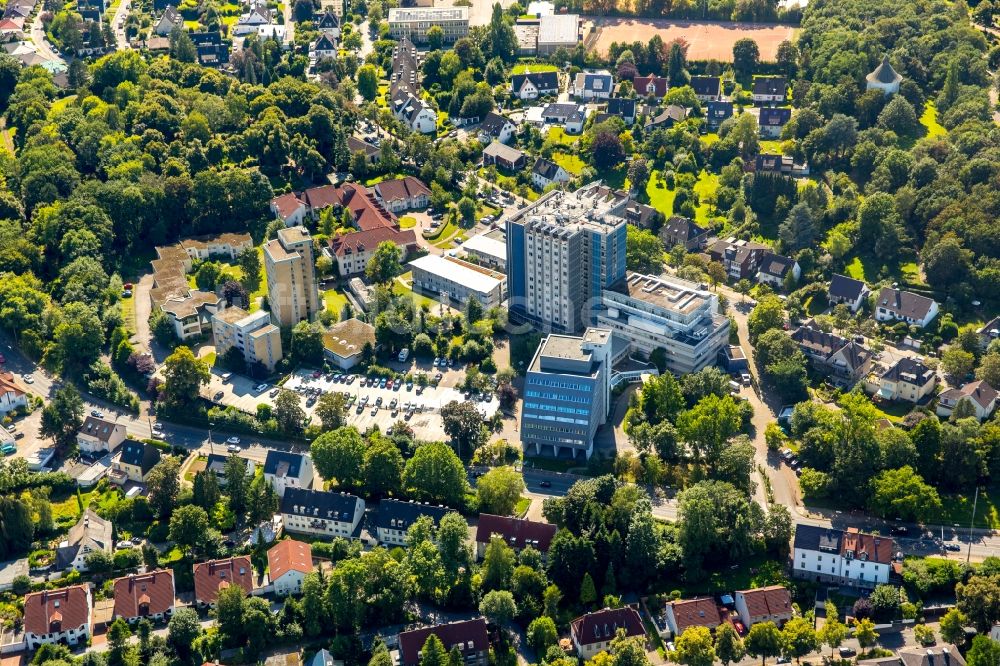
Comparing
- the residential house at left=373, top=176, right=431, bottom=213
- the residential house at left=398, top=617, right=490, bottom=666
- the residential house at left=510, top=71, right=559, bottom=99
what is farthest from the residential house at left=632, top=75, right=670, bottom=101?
the residential house at left=398, top=617, right=490, bottom=666

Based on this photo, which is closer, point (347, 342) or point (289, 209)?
point (347, 342)

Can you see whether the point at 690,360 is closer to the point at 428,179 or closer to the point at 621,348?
the point at 621,348

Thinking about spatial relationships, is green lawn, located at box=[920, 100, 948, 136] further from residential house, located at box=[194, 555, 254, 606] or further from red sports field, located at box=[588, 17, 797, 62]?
residential house, located at box=[194, 555, 254, 606]

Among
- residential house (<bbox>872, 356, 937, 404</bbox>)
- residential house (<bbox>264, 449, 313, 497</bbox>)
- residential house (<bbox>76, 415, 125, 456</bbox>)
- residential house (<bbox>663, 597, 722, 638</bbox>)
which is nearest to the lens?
residential house (<bbox>663, 597, 722, 638</bbox>)

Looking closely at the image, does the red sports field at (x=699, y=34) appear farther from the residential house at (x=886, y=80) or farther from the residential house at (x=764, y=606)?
the residential house at (x=764, y=606)

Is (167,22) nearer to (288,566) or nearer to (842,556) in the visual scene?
(288,566)

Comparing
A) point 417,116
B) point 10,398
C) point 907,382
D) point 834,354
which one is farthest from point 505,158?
point 10,398
